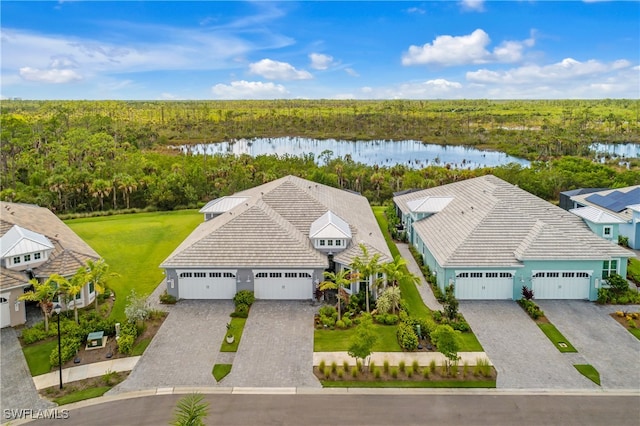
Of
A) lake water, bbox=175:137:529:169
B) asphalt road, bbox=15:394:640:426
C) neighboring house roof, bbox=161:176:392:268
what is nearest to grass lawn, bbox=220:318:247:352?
neighboring house roof, bbox=161:176:392:268

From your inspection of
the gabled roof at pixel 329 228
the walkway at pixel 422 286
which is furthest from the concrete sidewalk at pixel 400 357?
the gabled roof at pixel 329 228

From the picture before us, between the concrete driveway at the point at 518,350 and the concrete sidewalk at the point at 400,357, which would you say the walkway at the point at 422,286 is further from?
the concrete sidewalk at the point at 400,357

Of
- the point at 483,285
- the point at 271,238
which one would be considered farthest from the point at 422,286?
the point at 271,238

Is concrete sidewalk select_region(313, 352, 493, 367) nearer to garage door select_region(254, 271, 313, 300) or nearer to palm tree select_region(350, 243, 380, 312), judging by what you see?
palm tree select_region(350, 243, 380, 312)

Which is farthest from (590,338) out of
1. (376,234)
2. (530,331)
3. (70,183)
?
(70,183)

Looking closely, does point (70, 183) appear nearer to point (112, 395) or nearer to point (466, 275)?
point (112, 395)

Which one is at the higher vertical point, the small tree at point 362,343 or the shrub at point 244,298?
the small tree at point 362,343
